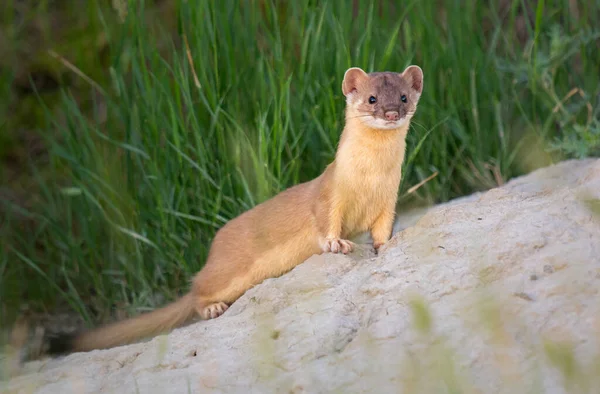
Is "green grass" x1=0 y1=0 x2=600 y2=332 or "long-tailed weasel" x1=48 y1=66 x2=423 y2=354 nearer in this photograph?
"long-tailed weasel" x1=48 y1=66 x2=423 y2=354

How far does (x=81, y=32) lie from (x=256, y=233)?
9.77 feet

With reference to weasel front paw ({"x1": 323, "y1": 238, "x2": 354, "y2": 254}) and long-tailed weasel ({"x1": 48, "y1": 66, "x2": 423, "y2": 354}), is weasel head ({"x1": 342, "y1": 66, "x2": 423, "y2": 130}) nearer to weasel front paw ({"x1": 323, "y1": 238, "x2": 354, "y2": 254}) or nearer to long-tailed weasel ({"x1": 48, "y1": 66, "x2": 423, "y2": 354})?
long-tailed weasel ({"x1": 48, "y1": 66, "x2": 423, "y2": 354})

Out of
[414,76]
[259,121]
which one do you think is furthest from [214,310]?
[414,76]

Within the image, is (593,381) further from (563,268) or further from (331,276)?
(331,276)

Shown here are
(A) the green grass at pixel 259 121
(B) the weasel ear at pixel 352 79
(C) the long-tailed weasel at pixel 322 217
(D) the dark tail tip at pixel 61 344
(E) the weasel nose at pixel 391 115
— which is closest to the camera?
(E) the weasel nose at pixel 391 115

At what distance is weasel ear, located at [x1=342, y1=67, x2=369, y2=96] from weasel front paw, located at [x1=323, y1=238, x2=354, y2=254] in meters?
0.66

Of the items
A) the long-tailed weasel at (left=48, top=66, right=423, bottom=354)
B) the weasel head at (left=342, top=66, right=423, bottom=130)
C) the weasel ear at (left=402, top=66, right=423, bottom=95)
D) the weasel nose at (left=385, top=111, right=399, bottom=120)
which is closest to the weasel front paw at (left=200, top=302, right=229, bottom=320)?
the long-tailed weasel at (left=48, top=66, right=423, bottom=354)

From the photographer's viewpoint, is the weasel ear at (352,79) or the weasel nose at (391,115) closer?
the weasel nose at (391,115)

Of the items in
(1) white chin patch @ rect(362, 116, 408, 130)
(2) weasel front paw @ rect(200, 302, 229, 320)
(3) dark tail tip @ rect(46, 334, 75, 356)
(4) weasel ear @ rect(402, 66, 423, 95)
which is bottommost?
(3) dark tail tip @ rect(46, 334, 75, 356)

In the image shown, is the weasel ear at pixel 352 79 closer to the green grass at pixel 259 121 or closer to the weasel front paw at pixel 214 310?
the green grass at pixel 259 121

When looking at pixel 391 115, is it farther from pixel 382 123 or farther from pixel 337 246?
pixel 337 246

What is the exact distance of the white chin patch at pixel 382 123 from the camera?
3809 mm

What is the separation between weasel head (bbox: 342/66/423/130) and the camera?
3826mm


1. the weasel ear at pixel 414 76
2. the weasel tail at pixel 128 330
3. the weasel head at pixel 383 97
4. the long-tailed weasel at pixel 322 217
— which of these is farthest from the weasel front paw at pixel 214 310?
the weasel ear at pixel 414 76
